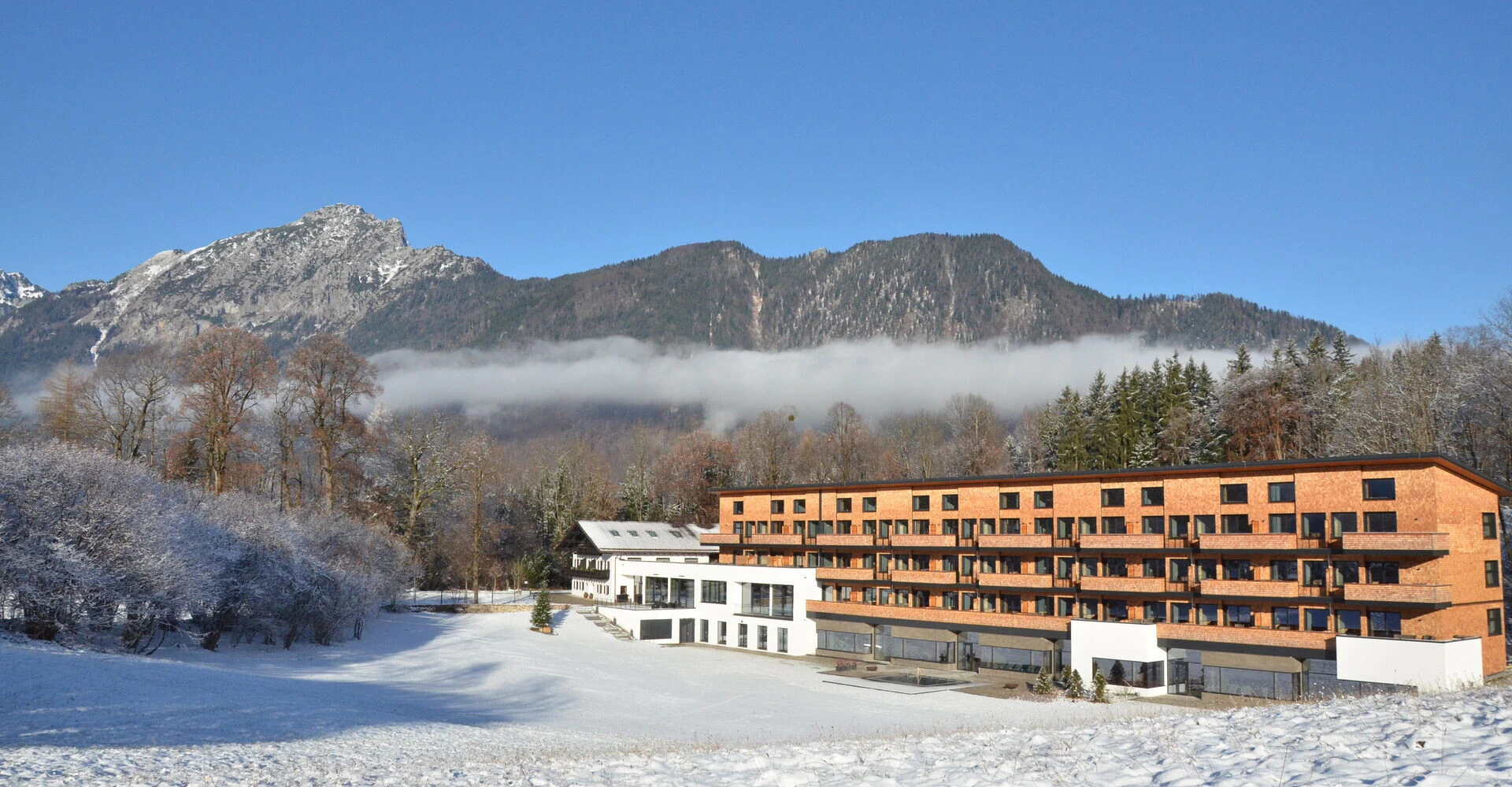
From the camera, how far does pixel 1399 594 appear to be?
35469 millimetres

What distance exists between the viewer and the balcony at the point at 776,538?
60375 mm

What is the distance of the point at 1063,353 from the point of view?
188 meters

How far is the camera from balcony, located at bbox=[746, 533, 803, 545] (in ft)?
198

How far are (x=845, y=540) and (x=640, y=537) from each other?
28.5 metres

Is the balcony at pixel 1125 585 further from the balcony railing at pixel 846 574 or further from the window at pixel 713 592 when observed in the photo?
the window at pixel 713 592

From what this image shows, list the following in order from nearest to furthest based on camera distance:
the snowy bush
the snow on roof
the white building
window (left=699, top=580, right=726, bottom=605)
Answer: the snowy bush
window (left=699, top=580, right=726, bottom=605)
the white building
the snow on roof

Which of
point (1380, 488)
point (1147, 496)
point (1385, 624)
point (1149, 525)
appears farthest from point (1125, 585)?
point (1380, 488)

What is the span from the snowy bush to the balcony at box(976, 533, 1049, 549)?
3153 centimetres

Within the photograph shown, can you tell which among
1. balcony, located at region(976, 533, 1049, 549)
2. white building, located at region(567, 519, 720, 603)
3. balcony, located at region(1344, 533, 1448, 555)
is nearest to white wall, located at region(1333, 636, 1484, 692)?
balcony, located at region(1344, 533, 1448, 555)

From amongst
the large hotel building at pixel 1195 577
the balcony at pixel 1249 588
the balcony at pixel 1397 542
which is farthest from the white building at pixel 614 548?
the balcony at pixel 1397 542

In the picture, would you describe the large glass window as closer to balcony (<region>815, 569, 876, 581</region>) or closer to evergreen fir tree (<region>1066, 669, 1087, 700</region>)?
evergreen fir tree (<region>1066, 669, 1087, 700</region>)

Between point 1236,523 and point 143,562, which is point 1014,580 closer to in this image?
point 1236,523

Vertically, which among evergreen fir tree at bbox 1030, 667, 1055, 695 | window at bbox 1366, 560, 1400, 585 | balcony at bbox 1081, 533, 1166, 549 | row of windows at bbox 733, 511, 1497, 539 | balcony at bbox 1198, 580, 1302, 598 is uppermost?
row of windows at bbox 733, 511, 1497, 539

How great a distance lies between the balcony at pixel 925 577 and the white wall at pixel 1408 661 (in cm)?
1851
